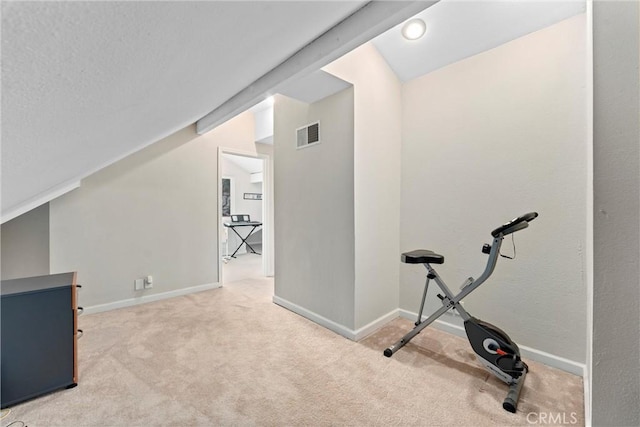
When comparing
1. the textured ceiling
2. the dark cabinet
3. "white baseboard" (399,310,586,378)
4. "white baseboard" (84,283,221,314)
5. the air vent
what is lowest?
"white baseboard" (399,310,586,378)

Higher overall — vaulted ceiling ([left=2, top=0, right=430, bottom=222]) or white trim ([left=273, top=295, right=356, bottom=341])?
vaulted ceiling ([left=2, top=0, right=430, bottom=222])

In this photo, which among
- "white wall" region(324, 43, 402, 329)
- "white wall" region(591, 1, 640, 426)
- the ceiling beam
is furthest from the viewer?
"white wall" region(324, 43, 402, 329)

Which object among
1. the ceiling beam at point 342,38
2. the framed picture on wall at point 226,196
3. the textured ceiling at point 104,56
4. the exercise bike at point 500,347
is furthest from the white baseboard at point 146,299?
the framed picture on wall at point 226,196

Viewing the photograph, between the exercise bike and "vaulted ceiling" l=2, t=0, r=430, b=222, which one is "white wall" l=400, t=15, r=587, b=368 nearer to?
the exercise bike

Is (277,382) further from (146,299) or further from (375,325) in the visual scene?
(146,299)

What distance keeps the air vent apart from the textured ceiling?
1.61 m

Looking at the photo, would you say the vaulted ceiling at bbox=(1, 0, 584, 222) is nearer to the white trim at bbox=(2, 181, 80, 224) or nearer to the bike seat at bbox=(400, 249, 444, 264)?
the white trim at bbox=(2, 181, 80, 224)

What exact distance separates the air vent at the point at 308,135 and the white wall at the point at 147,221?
1511 millimetres

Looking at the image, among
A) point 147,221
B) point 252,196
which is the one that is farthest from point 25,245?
point 252,196

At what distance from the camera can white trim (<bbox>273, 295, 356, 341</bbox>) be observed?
2.33 metres

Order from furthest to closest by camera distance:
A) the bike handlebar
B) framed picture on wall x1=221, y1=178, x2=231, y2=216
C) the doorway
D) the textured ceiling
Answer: framed picture on wall x1=221, y1=178, x2=231, y2=216 → the doorway → the bike handlebar → the textured ceiling

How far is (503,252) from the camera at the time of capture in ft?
6.91
